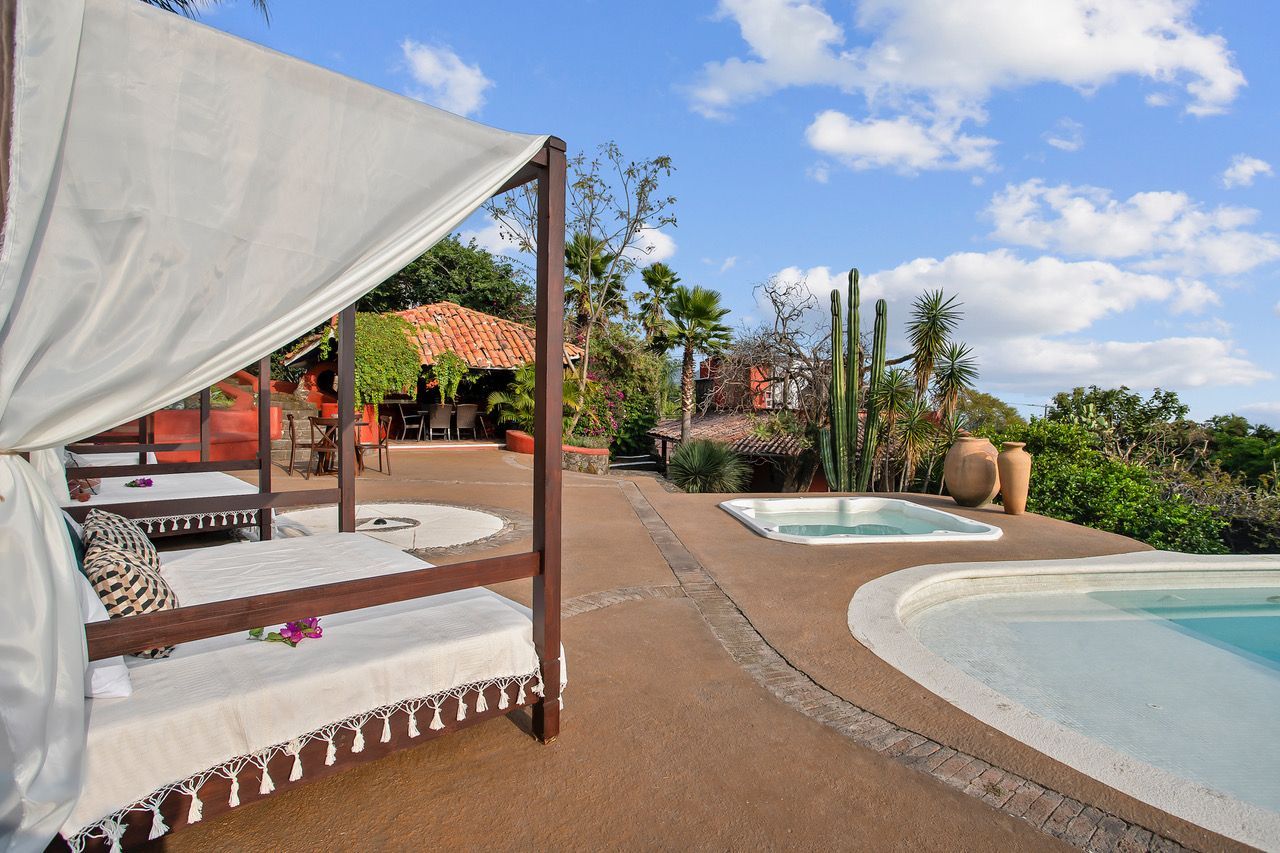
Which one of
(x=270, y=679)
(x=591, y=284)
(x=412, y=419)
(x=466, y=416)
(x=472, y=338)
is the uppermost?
(x=591, y=284)

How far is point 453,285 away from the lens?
2177 cm

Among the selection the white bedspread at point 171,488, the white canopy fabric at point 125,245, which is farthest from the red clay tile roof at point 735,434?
the white canopy fabric at point 125,245

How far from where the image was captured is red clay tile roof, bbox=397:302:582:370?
1457 cm

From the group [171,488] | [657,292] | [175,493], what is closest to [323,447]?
[171,488]

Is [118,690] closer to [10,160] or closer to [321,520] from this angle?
[10,160]

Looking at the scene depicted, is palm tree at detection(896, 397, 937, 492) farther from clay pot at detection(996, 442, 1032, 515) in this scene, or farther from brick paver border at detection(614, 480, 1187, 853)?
brick paver border at detection(614, 480, 1187, 853)

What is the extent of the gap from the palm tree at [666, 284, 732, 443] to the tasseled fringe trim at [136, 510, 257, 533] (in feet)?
44.2

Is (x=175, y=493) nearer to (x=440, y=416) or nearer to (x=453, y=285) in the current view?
(x=440, y=416)

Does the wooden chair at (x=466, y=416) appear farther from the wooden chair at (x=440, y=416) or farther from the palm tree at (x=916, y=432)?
the palm tree at (x=916, y=432)

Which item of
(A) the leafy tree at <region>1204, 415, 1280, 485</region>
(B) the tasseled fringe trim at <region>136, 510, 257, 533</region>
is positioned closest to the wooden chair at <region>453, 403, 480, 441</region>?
(B) the tasseled fringe trim at <region>136, 510, 257, 533</region>

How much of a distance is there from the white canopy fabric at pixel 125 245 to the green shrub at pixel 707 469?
35.0ft

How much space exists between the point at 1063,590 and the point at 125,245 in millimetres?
6690

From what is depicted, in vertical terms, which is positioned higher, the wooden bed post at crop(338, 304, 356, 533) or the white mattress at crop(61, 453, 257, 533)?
the wooden bed post at crop(338, 304, 356, 533)

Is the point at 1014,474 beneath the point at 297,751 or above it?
above
